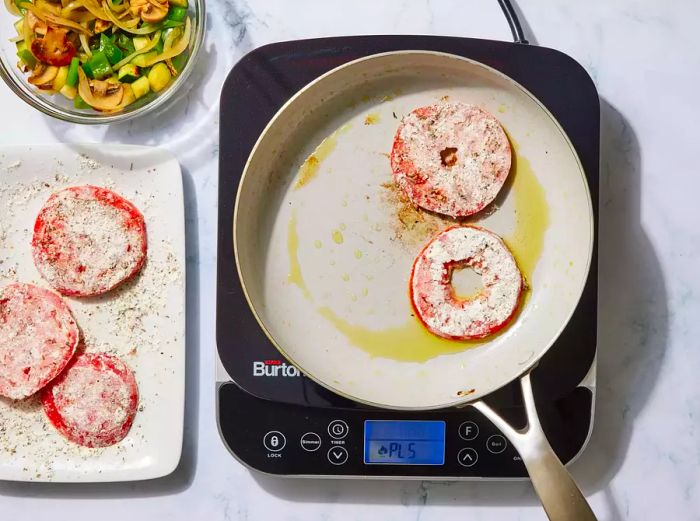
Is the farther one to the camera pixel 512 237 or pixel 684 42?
pixel 684 42

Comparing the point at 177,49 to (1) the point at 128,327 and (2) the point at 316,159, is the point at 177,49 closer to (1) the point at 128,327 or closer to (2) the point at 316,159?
(2) the point at 316,159

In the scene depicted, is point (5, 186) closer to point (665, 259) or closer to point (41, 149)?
point (41, 149)

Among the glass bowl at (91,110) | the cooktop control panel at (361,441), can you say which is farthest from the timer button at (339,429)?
the glass bowl at (91,110)

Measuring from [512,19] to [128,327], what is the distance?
0.61m

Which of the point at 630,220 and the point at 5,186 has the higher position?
the point at 630,220

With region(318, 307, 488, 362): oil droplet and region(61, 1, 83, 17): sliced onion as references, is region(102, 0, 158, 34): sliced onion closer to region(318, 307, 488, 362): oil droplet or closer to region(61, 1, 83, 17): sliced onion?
region(61, 1, 83, 17): sliced onion

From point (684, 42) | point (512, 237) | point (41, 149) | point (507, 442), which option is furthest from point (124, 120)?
point (684, 42)

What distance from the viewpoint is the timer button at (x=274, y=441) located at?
971 millimetres

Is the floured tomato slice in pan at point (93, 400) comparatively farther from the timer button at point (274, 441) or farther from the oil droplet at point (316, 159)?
the oil droplet at point (316, 159)

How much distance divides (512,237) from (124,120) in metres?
0.50

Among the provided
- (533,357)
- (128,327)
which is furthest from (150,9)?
(533,357)

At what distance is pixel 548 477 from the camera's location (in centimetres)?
80

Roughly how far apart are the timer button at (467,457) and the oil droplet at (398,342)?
0.15 metres

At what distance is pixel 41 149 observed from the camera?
982 mm
